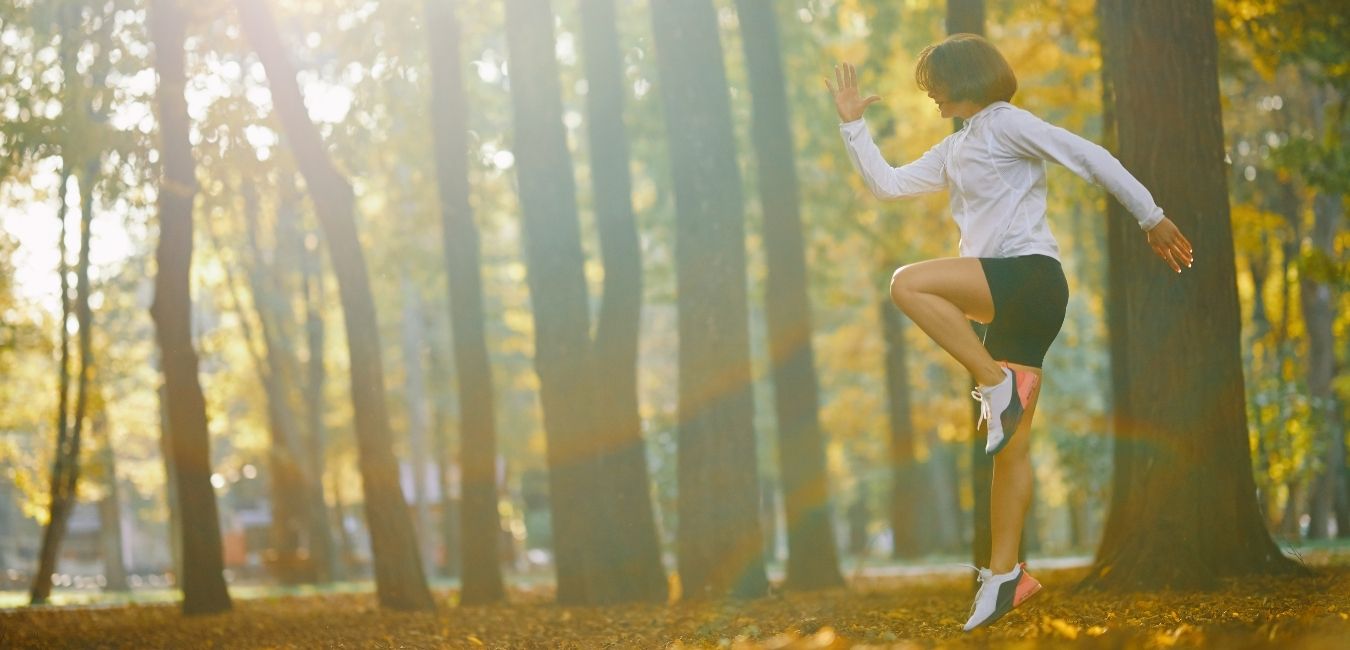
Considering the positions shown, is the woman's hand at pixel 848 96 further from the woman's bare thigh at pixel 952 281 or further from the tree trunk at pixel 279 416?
the tree trunk at pixel 279 416

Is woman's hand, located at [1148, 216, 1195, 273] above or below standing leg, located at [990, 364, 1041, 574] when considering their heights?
above

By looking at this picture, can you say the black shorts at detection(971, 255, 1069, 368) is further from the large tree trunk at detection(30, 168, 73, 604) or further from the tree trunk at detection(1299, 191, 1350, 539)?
the large tree trunk at detection(30, 168, 73, 604)

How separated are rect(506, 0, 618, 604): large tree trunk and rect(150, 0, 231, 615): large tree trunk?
382cm

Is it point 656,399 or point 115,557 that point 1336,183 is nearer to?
point 656,399

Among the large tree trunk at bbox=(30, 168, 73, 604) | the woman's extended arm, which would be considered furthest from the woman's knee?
the large tree trunk at bbox=(30, 168, 73, 604)

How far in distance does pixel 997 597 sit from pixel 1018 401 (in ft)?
2.73

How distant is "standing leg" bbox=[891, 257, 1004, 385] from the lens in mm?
6234

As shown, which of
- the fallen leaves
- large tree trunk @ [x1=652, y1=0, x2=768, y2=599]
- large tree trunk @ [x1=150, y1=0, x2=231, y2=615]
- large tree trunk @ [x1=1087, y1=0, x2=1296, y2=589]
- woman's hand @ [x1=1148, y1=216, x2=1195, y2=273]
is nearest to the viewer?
the fallen leaves

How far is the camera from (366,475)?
14.2 meters

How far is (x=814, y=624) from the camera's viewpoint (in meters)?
7.89

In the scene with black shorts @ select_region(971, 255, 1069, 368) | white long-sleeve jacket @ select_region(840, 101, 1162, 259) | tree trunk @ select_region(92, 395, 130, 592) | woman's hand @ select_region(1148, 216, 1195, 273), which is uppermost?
white long-sleeve jacket @ select_region(840, 101, 1162, 259)

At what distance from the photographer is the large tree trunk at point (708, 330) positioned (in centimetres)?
1216

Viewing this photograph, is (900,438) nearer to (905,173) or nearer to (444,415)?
(444,415)

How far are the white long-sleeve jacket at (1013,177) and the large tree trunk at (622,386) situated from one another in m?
6.77
